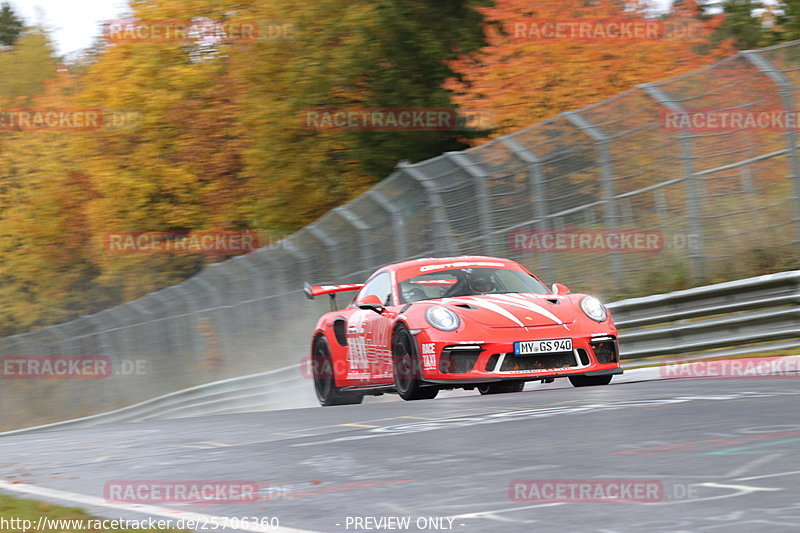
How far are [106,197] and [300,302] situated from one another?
23839 millimetres

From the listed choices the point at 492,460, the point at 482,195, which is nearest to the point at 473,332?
the point at 492,460

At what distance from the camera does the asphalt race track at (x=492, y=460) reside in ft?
13.5

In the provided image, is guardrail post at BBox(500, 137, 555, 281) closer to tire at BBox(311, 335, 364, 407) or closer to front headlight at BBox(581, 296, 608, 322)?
tire at BBox(311, 335, 364, 407)

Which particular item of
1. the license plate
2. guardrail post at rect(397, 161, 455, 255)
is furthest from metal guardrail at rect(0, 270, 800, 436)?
guardrail post at rect(397, 161, 455, 255)

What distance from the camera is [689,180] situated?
13.0m

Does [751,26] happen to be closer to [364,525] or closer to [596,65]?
[596,65]

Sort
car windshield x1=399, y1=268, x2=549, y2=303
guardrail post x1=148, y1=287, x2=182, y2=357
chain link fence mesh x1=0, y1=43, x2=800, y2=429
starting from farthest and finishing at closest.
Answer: guardrail post x1=148, y1=287, x2=182, y2=357 < chain link fence mesh x1=0, y1=43, x2=800, y2=429 < car windshield x1=399, y1=268, x2=549, y2=303

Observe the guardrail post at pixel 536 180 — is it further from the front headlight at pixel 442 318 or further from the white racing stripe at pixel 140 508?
the white racing stripe at pixel 140 508
